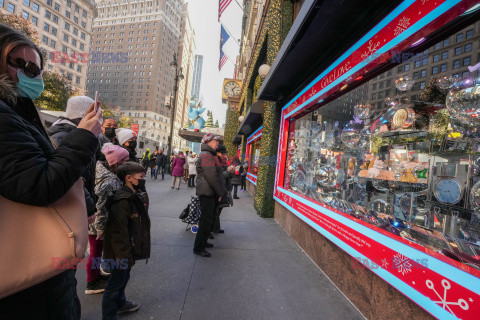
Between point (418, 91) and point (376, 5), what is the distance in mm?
1125

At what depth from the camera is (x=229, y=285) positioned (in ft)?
9.77

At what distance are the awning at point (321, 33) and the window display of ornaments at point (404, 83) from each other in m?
0.73

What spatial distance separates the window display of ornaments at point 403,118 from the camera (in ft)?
8.65

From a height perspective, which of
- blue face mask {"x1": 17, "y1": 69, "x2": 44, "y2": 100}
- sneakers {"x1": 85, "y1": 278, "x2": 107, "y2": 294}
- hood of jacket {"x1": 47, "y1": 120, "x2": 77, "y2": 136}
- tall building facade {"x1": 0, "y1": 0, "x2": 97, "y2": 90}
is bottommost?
sneakers {"x1": 85, "y1": 278, "x2": 107, "y2": 294}

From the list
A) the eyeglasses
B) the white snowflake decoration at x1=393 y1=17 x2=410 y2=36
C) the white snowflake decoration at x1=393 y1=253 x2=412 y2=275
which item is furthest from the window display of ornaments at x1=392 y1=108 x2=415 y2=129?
the eyeglasses

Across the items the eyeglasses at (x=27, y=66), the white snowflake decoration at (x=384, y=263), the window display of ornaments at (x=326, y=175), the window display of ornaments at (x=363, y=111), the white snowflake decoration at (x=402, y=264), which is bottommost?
the white snowflake decoration at (x=384, y=263)

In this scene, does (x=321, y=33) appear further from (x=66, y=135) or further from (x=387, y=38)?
(x=66, y=135)

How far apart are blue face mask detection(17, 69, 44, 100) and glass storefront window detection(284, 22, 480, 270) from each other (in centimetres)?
280

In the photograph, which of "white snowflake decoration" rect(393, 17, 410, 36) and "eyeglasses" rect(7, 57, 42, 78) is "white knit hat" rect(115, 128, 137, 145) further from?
"white snowflake decoration" rect(393, 17, 410, 36)

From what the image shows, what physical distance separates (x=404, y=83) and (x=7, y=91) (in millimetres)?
3572

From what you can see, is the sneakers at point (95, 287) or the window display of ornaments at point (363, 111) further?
the window display of ornaments at point (363, 111)

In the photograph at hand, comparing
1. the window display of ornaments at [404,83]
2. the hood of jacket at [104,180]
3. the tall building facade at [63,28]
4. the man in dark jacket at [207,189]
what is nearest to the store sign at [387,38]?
the window display of ornaments at [404,83]

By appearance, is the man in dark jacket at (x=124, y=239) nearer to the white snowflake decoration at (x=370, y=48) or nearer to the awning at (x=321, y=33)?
the awning at (x=321, y=33)

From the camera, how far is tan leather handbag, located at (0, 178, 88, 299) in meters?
0.85
